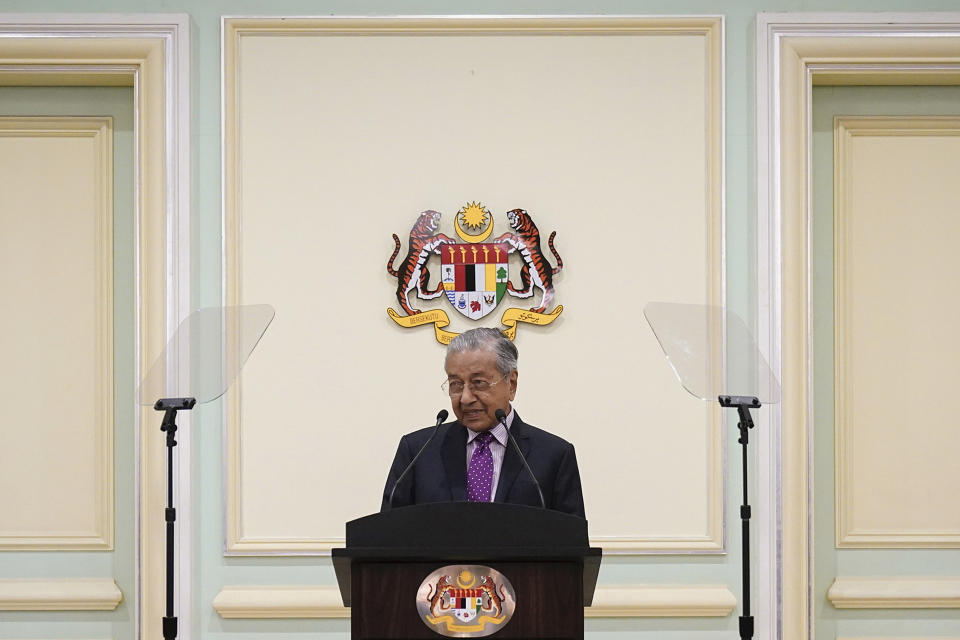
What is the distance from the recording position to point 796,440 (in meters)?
3.57

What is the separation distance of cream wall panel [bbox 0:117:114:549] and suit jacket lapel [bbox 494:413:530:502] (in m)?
1.99

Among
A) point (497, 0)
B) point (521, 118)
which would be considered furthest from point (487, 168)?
point (497, 0)

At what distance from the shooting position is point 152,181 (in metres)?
3.54

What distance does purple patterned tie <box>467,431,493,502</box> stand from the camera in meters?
2.56

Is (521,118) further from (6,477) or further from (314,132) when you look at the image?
(6,477)

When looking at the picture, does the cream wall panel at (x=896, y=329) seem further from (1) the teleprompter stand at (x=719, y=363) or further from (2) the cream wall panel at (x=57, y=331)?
(2) the cream wall panel at (x=57, y=331)

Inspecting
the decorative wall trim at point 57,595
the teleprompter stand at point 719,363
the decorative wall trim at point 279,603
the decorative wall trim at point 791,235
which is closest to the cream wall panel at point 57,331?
the decorative wall trim at point 57,595

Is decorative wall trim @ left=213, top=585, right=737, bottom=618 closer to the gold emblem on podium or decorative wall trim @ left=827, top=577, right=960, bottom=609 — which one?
decorative wall trim @ left=827, top=577, right=960, bottom=609

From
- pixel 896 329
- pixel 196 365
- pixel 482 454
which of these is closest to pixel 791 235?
pixel 896 329

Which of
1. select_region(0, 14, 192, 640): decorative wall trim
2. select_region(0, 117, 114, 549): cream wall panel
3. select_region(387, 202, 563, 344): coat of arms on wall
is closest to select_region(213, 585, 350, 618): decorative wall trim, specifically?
select_region(0, 14, 192, 640): decorative wall trim

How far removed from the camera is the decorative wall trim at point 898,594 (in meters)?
3.69

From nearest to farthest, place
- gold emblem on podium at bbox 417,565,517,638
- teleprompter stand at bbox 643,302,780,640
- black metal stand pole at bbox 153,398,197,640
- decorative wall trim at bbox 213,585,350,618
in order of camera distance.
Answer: gold emblem on podium at bbox 417,565,517,638 < black metal stand pole at bbox 153,398,197,640 < teleprompter stand at bbox 643,302,780,640 < decorative wall trim at bbox 213,585,350,618

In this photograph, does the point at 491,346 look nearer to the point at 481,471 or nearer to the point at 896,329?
the point at 481,471

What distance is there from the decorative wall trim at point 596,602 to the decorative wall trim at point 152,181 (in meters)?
0.21
